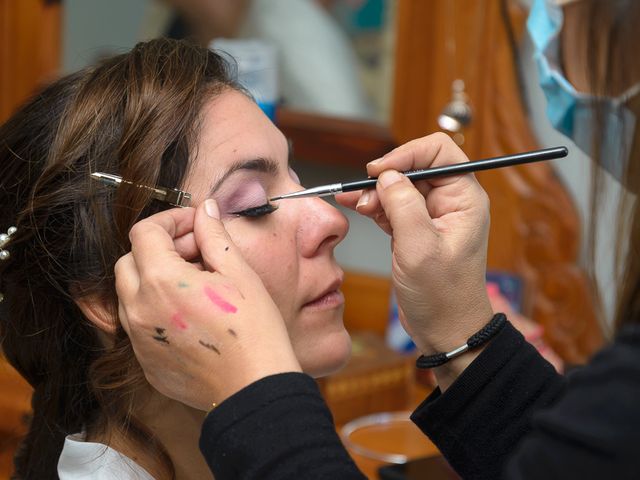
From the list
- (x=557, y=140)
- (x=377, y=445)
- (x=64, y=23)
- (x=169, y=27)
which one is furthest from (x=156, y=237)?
(x=64, y=23)

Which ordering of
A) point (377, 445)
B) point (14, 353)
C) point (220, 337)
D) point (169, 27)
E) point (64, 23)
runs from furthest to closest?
point (64, 23)
point (169, 27)
point (377, 445)
point (14, 353)
point (220, 337)

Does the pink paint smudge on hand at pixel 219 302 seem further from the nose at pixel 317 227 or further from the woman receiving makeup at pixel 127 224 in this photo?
the nose at pixel 317 227

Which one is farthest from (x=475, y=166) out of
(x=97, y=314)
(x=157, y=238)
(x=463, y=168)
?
(x=97, y=314)

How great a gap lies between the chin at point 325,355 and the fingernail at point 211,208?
19 centimetres

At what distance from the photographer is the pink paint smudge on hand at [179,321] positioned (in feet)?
2.62

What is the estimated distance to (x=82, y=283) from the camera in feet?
3.39

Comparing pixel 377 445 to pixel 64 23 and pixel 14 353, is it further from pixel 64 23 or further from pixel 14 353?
pixel 64 23

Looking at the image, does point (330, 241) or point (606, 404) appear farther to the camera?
point (330, 241)

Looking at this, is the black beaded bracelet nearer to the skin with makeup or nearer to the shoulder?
the skin with makeup

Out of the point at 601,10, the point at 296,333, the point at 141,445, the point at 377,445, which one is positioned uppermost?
the point at 601,10

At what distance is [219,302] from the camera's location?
Result: 798mm

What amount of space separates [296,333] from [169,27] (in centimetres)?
128

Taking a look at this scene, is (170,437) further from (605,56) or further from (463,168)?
(605,56)

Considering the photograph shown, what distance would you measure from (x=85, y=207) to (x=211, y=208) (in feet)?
0.55
